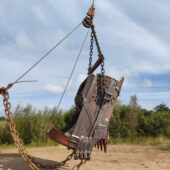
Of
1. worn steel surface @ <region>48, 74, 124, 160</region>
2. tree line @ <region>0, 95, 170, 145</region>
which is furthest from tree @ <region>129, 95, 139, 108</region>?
worn steel surface @ <region>48, 74, 124, 160</region>

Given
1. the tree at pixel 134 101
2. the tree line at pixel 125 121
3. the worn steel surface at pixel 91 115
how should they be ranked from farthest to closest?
the tree at pixel 134 101
the tree line at pixel 125 121
the worn steel surface at pixel 91 115

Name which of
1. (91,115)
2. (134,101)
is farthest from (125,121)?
(91,115)

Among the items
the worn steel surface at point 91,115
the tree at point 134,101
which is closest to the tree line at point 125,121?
the tree at point 134,101

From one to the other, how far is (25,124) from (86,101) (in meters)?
13.2

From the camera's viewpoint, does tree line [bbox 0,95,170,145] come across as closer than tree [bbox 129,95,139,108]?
Yes

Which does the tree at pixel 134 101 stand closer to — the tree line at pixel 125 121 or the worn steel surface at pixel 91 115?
the tree line at pixel 125 121

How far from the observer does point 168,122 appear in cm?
1950

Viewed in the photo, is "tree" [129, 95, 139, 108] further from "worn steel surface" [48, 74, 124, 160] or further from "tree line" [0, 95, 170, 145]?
"worn steel surface" [48, 74, 124, 160]

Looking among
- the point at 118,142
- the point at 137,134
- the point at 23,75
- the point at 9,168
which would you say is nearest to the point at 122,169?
the point at 9,168

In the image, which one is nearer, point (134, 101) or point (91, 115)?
point (91, 115)

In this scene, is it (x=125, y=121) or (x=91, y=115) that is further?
(x=125, y=121)

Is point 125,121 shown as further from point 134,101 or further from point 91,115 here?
point 91,115

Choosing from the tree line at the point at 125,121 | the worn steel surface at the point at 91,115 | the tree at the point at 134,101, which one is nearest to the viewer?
the worn steel surface at the point at 91,115

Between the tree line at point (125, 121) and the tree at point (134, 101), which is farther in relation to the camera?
the tree at point (134, 101)
